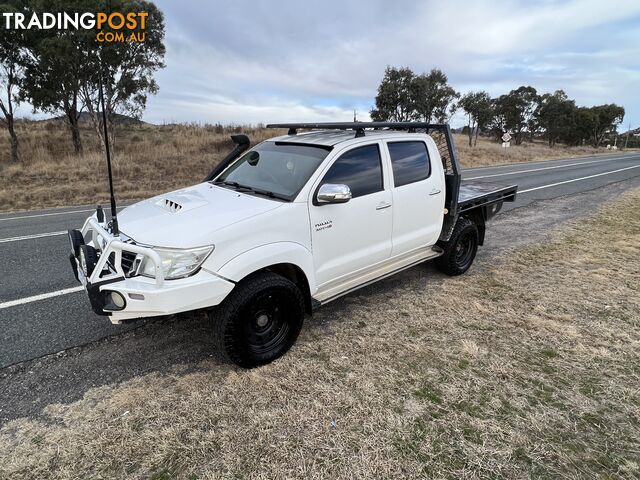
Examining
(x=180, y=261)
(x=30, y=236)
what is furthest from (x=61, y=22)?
(x=180, y=261)

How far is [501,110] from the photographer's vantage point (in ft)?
196

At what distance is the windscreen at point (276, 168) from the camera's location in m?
3.54

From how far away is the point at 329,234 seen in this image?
11.5ft

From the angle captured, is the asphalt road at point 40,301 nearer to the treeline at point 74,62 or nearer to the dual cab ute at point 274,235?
the dual cab ute at point 274,235

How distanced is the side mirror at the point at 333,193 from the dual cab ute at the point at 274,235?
18 mm

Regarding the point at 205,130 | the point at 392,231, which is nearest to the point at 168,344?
the point at 392,231

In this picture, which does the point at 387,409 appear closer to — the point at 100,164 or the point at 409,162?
the point at 409,162

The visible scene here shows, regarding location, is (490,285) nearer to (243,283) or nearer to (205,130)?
(243,283)

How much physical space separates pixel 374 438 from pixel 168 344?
2.03 m

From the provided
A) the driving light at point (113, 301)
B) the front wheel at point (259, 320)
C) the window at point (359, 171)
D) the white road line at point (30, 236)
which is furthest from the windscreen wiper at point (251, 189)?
the white road line at point (30, 236)

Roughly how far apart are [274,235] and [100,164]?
17.7 meters

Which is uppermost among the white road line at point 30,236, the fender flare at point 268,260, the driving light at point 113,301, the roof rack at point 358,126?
the roof rack at point 358,126

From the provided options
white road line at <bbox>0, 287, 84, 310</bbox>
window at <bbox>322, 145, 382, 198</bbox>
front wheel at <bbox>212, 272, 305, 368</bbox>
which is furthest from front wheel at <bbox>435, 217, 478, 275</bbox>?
white road line at <bbox>0, 287, 84, 310</bbox>

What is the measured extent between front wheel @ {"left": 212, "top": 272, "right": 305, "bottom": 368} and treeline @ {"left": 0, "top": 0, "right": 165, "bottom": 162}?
17.4 meters
